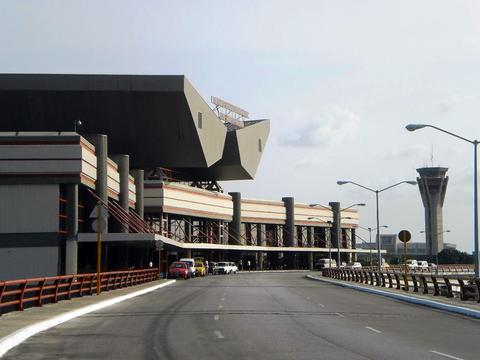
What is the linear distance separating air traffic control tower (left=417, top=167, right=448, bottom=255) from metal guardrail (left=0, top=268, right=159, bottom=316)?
488 ft

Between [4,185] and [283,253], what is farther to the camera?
[283,253]

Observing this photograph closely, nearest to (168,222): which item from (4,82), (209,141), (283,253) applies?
(209,141)

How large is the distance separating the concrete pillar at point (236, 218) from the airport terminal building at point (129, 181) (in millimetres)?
175

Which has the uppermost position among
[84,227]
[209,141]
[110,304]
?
[209,141]

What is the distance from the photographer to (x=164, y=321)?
847 inches

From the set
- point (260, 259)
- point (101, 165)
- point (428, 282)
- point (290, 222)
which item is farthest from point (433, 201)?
point (428, 282)

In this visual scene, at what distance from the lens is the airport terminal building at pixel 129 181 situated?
190 ft

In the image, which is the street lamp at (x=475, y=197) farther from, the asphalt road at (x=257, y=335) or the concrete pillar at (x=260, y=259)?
the concrete pillar at (x=260, y=259)

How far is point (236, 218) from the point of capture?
121 meters

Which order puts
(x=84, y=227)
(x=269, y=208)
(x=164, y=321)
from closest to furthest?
(x=164, y=321) < (x=84, y=227) < (x=269, y=208)

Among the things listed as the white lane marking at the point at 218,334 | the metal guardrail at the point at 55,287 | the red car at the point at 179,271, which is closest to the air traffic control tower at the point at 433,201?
the red car at the point at 179,271

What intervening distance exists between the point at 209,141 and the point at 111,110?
18.6 meters

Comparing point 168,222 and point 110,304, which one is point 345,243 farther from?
point 110,304

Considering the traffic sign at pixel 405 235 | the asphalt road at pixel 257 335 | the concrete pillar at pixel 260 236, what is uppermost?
the concrete pillar at pixel 260 236
